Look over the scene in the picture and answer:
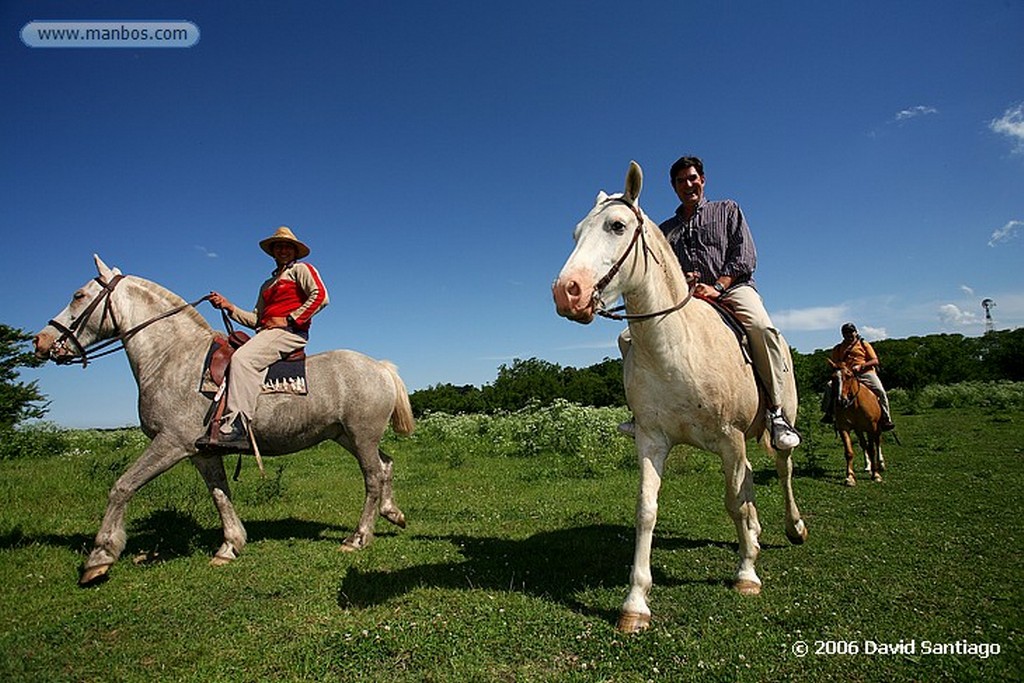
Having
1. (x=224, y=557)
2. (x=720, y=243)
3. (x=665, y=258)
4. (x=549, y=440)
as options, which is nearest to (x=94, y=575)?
(x=224, y=557)

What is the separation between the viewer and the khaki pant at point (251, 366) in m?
5.91

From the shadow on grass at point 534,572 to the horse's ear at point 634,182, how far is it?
11.2 feet

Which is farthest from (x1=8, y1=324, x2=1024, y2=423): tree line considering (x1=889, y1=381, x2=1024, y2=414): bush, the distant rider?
the distant rider

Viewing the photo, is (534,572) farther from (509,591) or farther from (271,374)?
(271,374)

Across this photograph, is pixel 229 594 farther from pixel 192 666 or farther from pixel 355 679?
pixel 355 679

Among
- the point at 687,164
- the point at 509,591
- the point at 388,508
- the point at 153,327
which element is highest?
the point at 687,164

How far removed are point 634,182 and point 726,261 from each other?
6.22 feet

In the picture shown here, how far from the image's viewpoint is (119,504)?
549cm

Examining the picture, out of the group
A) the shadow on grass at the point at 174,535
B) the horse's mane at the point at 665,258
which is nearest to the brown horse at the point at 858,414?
the horse's mane at the point at 665,258

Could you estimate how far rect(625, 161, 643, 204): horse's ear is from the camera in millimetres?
3802

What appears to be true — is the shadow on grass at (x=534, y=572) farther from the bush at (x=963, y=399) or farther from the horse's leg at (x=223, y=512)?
the bush at (x=963, y=399)

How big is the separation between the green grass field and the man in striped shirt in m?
1.68

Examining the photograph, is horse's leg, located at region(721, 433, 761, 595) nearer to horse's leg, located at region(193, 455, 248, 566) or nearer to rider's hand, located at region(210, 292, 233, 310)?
horse's leg, located at region(193, 455, 248, 566)

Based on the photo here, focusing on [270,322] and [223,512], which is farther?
[270,322]
